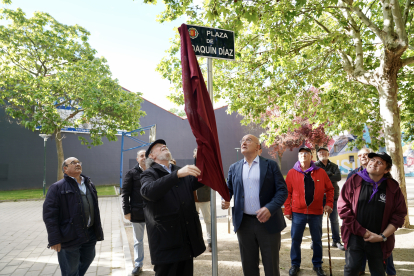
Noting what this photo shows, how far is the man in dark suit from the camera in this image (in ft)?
11.2

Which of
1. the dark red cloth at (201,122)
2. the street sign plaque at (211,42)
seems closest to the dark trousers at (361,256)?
the dark red cloth at (201,122)

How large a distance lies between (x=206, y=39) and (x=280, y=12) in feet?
13.5

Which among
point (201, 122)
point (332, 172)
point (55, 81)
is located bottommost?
point (332, 172)

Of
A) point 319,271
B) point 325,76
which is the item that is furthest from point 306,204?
point 325,76

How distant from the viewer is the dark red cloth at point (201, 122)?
8.30 feet

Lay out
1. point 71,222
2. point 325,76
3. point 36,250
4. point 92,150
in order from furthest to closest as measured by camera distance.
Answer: point 92,150 < point 325,76 < point 36,250 < point 71,222

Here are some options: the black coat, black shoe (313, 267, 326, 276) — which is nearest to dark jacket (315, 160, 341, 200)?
black shoe (313, 267, 326, 276)

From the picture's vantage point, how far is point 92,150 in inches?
931

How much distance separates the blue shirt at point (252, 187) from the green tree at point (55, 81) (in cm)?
1418

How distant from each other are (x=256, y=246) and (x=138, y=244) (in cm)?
235

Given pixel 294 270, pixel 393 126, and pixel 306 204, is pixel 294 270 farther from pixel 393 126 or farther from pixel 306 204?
pixel 393 126

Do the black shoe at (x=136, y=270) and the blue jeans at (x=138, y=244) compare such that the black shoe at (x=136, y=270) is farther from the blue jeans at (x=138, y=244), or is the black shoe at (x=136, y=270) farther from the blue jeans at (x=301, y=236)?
the blue jeans at (x=301, y=236)

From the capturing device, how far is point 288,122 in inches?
393

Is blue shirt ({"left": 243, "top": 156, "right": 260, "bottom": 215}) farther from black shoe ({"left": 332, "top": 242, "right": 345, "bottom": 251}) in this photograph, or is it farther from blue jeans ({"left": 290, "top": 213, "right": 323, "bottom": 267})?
black shoe ({"left": 332, "top": 242, "right": 345, "bottom": 251})
